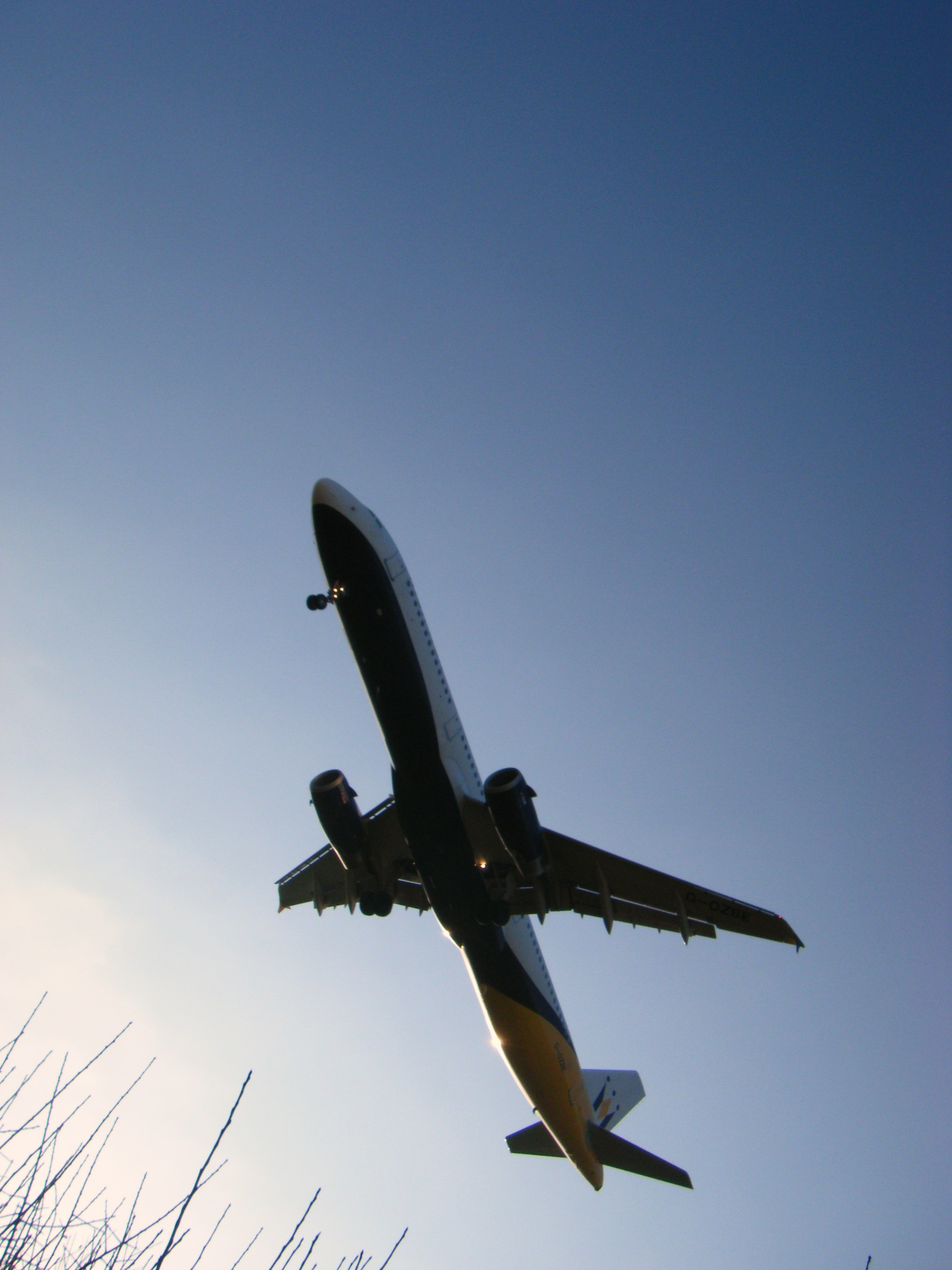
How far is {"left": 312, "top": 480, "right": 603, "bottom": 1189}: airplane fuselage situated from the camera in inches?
582

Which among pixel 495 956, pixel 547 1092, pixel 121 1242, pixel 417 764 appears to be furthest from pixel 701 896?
pixel 121 1242

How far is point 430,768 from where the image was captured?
15.3 metres

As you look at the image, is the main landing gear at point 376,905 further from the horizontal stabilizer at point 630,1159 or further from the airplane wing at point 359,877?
the horizontal stabilizer at point 630,1159

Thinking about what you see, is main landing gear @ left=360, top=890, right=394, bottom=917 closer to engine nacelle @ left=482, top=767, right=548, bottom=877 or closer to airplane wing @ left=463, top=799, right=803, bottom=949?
airplane wing @ left=463, top=799, right=803, bottom=949

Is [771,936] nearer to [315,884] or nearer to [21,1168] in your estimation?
Result: [315,884]

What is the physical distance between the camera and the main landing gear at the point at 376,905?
57.6 feet

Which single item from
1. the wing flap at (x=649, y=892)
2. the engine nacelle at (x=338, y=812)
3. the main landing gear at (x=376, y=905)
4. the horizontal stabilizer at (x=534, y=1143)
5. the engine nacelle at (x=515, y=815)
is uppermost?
the wing flap at (x=649, y=892)

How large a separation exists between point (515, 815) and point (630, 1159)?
37.7ft

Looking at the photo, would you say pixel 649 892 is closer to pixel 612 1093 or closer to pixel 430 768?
pixel 430 768

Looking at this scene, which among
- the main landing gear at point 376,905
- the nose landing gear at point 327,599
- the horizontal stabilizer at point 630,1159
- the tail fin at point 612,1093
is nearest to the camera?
the nose landing gear at point 327,599

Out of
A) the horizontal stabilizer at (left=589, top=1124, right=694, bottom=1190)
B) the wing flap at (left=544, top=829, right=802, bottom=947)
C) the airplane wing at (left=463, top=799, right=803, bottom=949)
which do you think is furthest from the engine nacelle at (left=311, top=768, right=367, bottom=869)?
the horizontal stabilizer at (left=589, top=1124, right=694, bottom=1190)

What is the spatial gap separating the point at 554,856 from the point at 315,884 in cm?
613

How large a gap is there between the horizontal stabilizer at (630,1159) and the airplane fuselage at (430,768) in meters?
3.64

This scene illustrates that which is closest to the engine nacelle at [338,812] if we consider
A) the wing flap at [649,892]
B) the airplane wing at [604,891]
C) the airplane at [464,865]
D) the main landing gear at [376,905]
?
the airplane at [464,865]
